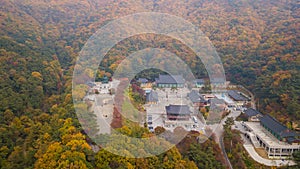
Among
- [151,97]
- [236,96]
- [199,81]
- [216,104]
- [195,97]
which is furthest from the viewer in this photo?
[199,81]

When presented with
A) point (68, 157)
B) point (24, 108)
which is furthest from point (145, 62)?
point (68, 157)

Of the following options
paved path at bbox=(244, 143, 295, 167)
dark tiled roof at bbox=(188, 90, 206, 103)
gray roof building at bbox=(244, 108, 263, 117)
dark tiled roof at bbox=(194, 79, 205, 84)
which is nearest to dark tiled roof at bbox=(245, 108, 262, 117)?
gray roof building at bbox=(244, 108, 263, 117)

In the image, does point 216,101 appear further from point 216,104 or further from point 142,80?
point 142,80

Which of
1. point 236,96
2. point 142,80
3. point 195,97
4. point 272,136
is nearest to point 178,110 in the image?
point 195,97

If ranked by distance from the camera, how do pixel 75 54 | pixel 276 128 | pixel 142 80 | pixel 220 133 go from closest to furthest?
pixel 276 128, pixel 220 133, pixel 142 80, pixel 75 54

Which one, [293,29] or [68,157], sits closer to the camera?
[68,157]

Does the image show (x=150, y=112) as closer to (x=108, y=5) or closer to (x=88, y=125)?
(x=88, y=125)
